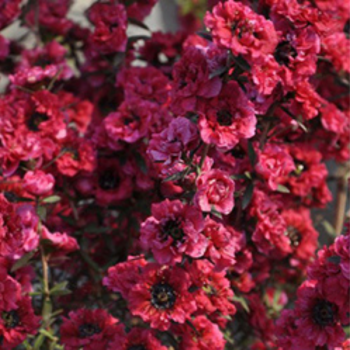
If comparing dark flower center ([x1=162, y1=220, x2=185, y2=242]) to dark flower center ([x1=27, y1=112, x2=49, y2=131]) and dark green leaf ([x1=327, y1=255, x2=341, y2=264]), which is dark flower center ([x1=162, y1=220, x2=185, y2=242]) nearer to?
dark green leaf ([x1=327, y1=255, x2=341, y2=264])

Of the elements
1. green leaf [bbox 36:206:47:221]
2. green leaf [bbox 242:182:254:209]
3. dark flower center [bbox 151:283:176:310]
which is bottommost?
green leaf [bbox 36:206:47:221]

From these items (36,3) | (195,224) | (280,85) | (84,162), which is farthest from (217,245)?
(36,3)

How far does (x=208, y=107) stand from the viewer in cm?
93

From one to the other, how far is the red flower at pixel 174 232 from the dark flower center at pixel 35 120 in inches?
18.5

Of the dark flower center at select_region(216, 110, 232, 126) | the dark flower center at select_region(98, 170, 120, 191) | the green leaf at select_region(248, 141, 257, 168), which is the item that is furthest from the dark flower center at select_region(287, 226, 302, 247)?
the dark flower center at select_region(216, 110, 232, 126)

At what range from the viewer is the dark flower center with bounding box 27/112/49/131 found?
129 centimetres

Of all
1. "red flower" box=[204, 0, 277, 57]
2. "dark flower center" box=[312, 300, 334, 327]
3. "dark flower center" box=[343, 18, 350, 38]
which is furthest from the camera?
"dark flower center" box=[343, 18, 350, 38]

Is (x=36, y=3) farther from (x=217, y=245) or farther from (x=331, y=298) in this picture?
(x=331, y=298)

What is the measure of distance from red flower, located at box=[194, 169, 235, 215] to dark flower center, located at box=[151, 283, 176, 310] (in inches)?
6.7

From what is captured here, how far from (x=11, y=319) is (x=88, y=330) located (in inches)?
5.7

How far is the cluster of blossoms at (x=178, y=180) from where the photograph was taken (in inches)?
36.4

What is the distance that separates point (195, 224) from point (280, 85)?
31cm

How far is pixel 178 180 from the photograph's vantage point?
3.25 ft

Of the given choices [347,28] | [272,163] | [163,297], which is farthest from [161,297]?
[347,28]
